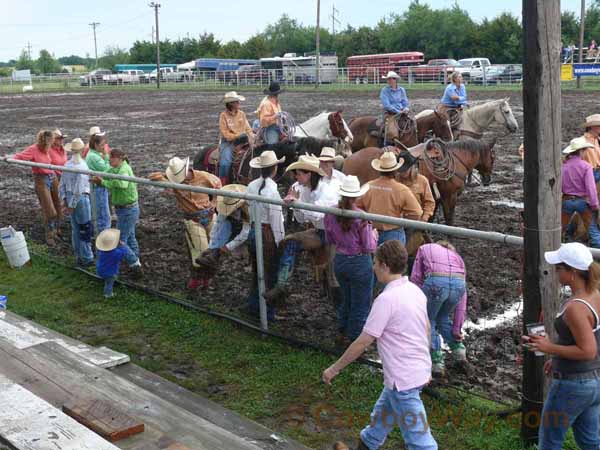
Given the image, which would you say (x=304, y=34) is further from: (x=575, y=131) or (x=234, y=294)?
(x=234, y=294)

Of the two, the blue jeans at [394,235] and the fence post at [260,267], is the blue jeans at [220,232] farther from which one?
the blue jeans at [394,235]

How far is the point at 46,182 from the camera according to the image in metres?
11.2

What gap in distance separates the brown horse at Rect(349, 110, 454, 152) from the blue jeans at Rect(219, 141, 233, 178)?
130 inches

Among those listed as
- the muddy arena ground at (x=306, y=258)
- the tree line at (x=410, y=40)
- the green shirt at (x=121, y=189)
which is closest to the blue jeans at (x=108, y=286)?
the muddy arena ground at (x=306, y=258)

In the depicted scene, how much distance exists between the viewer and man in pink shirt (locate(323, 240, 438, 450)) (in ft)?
14.1

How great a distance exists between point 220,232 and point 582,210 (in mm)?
4329

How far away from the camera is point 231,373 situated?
21.5 feet

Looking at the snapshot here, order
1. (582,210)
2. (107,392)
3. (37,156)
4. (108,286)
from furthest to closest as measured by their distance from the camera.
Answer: (37,156) → (108,286) → (582,210) → (107,392)

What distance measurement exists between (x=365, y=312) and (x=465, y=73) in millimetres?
45688

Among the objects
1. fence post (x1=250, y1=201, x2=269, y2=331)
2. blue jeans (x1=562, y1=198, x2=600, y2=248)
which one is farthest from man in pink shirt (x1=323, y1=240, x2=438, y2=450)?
blue jeans (x1=562, y1=198, x2=600, y2=248)

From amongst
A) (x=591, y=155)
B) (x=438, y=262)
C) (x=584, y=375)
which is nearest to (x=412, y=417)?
(x=584, y=375)

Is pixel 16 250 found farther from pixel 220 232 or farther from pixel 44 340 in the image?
pixel 44 340

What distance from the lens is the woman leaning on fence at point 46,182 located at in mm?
10836

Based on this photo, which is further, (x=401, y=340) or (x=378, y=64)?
(x=378, y=64)
